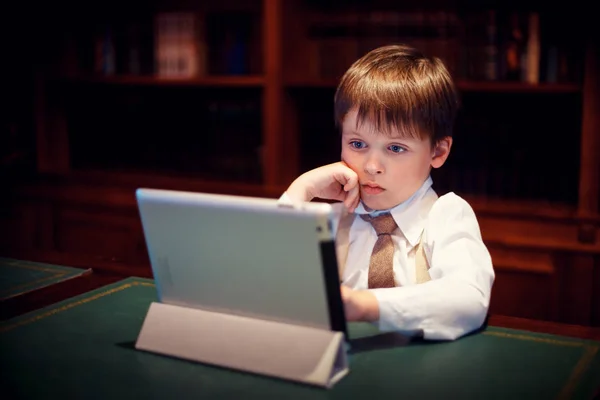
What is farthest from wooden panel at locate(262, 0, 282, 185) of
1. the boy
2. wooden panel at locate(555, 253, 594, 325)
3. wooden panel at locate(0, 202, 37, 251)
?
the boy

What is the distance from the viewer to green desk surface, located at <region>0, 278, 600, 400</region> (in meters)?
0.91

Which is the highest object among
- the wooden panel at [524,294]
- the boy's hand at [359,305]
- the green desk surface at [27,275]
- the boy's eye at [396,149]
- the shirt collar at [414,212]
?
the boy's eye at [396,149]

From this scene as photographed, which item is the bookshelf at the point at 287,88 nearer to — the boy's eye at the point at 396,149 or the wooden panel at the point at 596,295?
the wooden panel at the point at 596,295

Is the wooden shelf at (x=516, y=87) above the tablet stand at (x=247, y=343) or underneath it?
above

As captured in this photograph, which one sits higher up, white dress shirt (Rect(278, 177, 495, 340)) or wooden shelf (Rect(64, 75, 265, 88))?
wooden shelf (Rect(64, 75, 265, 88))

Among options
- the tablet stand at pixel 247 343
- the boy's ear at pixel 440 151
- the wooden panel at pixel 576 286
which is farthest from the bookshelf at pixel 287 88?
the tablet stand at pixel 247 343

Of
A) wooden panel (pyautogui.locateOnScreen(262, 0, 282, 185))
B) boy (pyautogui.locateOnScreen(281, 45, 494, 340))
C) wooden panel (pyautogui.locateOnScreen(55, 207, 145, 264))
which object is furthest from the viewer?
wooden panel (pyautogui.locateOnScreen(55, 207, 145, 264))

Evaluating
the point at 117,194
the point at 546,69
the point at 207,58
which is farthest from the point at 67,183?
the point at 546,69

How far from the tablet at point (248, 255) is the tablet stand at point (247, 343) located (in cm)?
1

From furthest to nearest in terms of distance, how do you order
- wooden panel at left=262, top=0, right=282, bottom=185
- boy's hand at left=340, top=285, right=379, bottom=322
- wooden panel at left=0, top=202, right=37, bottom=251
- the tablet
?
wooden panel at left=0, top=202, right=37, bottom=251 < wooden panel at left=262, top=0, right=282, bottom=185 < boy's hand at left=340, top=285, right=379, bottom=322 < the tablet

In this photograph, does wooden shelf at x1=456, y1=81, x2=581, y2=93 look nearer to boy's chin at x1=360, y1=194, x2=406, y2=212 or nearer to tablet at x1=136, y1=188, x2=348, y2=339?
boy's chin at x1=360, y1=194, x2=406, y2=212

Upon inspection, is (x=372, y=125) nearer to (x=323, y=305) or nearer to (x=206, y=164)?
(x=323, y=305)

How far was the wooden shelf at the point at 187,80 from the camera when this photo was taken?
9.34ft

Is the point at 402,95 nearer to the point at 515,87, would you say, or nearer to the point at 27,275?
the point at 27,275
